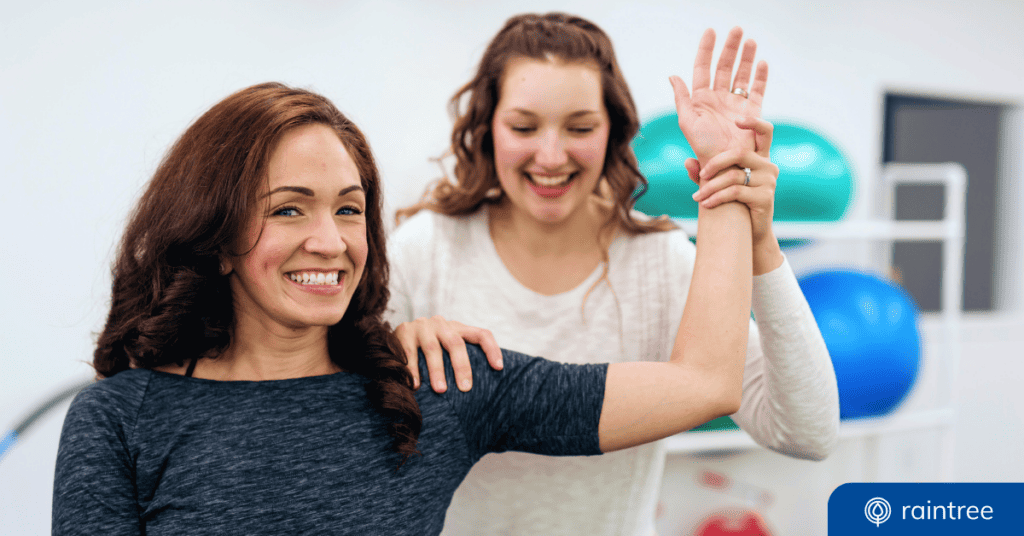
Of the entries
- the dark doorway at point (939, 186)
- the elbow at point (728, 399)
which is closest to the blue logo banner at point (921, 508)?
the elbow at point (728, 399)

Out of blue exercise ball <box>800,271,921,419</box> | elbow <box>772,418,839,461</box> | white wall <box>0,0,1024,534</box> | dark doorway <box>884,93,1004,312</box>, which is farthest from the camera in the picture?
dark doorway <box>884,93,1004,312</box>

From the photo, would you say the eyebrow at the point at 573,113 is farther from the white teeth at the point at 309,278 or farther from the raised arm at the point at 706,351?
the white teeth at the point at 309,278

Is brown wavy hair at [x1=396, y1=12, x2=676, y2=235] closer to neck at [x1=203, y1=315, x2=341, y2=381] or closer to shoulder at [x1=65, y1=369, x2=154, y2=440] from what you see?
neck at [x1=203, y1=315, x2=341, y2=381]

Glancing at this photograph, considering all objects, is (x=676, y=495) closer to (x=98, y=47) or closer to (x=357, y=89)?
(x=357, y=89)

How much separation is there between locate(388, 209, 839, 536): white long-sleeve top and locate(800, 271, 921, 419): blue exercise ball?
1.16 m

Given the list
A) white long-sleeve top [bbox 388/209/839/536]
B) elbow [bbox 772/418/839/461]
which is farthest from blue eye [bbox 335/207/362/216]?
elbow [bbox 772/418/839/461]

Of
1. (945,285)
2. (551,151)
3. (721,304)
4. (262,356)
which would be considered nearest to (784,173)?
(945,285)

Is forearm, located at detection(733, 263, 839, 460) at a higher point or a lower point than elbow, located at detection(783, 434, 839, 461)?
higher

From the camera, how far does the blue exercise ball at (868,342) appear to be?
2184 mm

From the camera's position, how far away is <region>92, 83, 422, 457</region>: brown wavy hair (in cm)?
83

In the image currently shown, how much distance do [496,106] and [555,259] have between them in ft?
1.02

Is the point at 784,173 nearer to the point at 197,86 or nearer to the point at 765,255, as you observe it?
the point at 765,255

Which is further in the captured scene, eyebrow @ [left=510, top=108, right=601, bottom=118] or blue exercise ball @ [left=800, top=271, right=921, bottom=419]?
blue exercise ball @ [left=800, top=271, right=921, bottom=419]

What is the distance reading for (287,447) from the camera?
2.78ft
